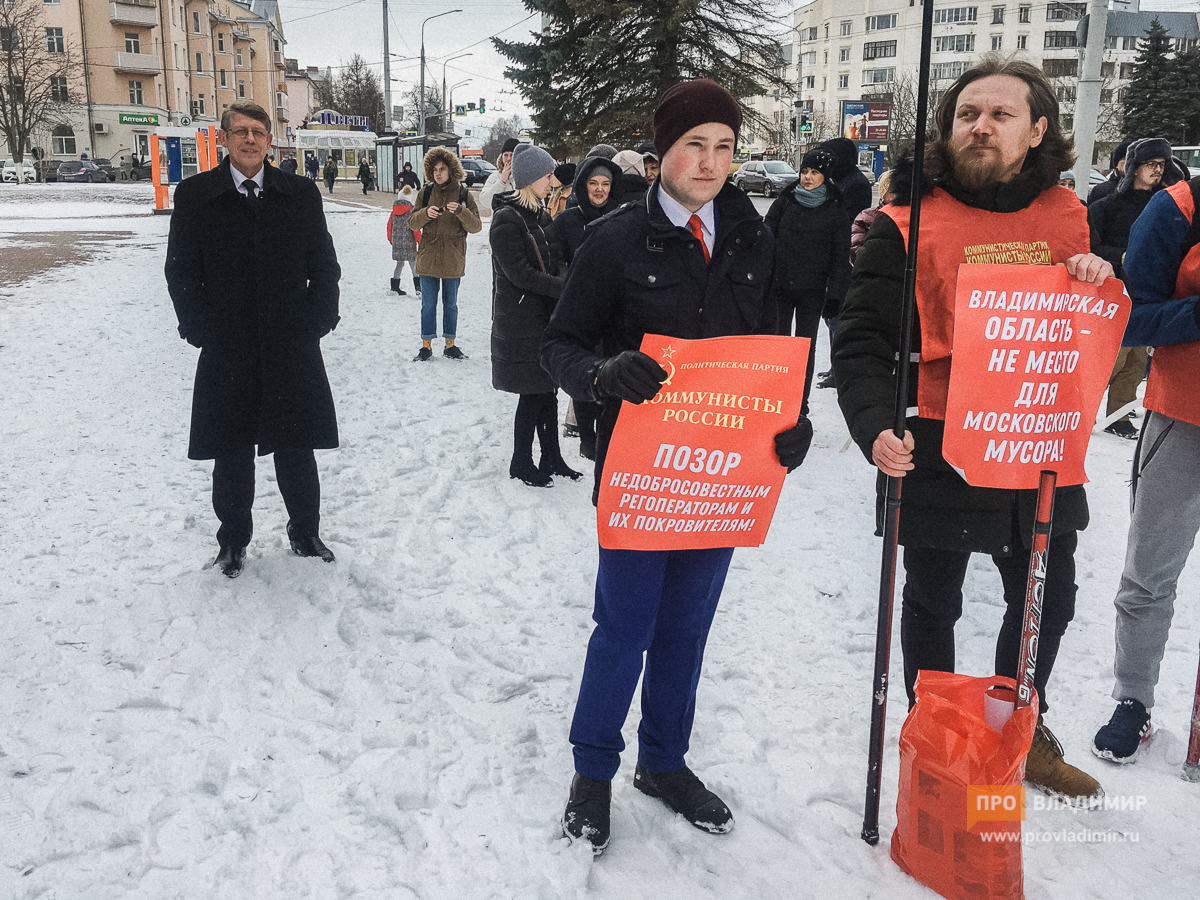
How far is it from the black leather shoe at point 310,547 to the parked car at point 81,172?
57127mm

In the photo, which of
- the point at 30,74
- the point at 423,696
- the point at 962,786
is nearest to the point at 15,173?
the point at 30,74

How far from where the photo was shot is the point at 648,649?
107 inches

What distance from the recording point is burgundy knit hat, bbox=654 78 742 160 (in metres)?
2.35

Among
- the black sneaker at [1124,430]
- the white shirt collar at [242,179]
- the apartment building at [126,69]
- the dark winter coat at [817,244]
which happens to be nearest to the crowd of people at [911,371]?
the white shirt collar at [242,179]

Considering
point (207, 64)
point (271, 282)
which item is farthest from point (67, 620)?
point (207, 64)

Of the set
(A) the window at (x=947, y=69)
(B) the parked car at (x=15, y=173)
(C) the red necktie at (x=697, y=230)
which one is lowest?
(C) the red necktie at (x=697, y=230)

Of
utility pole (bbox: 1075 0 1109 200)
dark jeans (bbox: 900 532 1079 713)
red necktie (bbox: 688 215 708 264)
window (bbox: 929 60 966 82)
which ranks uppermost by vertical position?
window (bbox: 929 60 966 82)

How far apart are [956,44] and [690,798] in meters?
93.4

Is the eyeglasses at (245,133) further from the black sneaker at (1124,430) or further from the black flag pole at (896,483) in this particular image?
the black sneaker at (1124,430)

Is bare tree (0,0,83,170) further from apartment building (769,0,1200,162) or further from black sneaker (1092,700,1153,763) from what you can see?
black sneaker (1092,700,1153,763)

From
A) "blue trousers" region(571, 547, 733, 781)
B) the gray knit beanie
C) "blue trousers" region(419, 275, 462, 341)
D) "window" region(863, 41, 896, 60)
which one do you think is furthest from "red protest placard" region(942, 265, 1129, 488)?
"window" region(863, 41, 896, 60)

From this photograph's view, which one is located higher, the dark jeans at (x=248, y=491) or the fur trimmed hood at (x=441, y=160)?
the fur trimmed hood at (x=441, y=160)

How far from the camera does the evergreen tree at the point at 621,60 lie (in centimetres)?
1955

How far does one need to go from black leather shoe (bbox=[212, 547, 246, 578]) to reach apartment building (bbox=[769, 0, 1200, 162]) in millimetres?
81940
